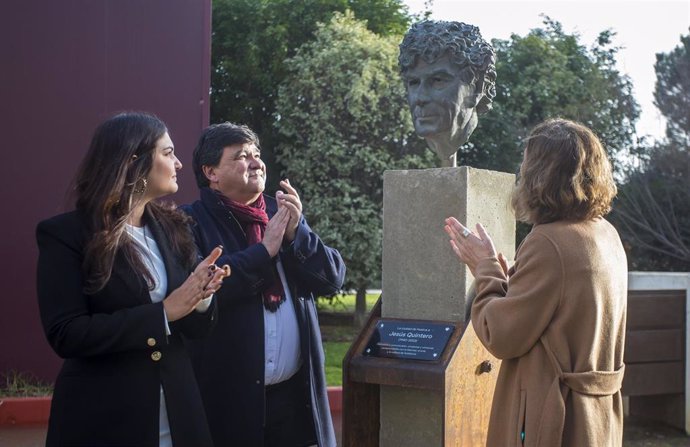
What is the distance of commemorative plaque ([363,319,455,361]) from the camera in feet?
12.8

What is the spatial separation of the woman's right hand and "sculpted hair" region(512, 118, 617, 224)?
1.00m

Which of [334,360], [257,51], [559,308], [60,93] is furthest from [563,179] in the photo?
[257,51]

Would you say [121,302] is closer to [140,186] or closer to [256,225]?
[140,186]

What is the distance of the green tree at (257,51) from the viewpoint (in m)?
16.6

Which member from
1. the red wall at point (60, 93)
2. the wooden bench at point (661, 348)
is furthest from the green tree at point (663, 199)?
the red wall at point (60, 93)

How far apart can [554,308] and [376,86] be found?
12.4 metres

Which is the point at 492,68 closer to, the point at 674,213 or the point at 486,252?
the point at 486,252

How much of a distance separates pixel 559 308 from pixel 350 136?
40.7 feet

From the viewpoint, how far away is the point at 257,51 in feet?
54.6

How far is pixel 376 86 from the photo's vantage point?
14844 millimetres

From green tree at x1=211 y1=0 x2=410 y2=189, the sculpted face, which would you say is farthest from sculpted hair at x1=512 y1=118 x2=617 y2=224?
green tree at x1=211 y1=0 x2=410 y2=189

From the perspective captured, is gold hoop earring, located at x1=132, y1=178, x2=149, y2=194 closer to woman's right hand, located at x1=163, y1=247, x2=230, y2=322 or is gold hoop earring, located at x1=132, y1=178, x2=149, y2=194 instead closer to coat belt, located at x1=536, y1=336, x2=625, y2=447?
woman's right hand, located at x1=163, y1=247, x2=230, y2=322

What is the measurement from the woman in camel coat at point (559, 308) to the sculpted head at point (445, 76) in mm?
1356

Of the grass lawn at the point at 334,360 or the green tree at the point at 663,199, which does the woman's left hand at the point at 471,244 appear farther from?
the green tree at the point at 663,199
